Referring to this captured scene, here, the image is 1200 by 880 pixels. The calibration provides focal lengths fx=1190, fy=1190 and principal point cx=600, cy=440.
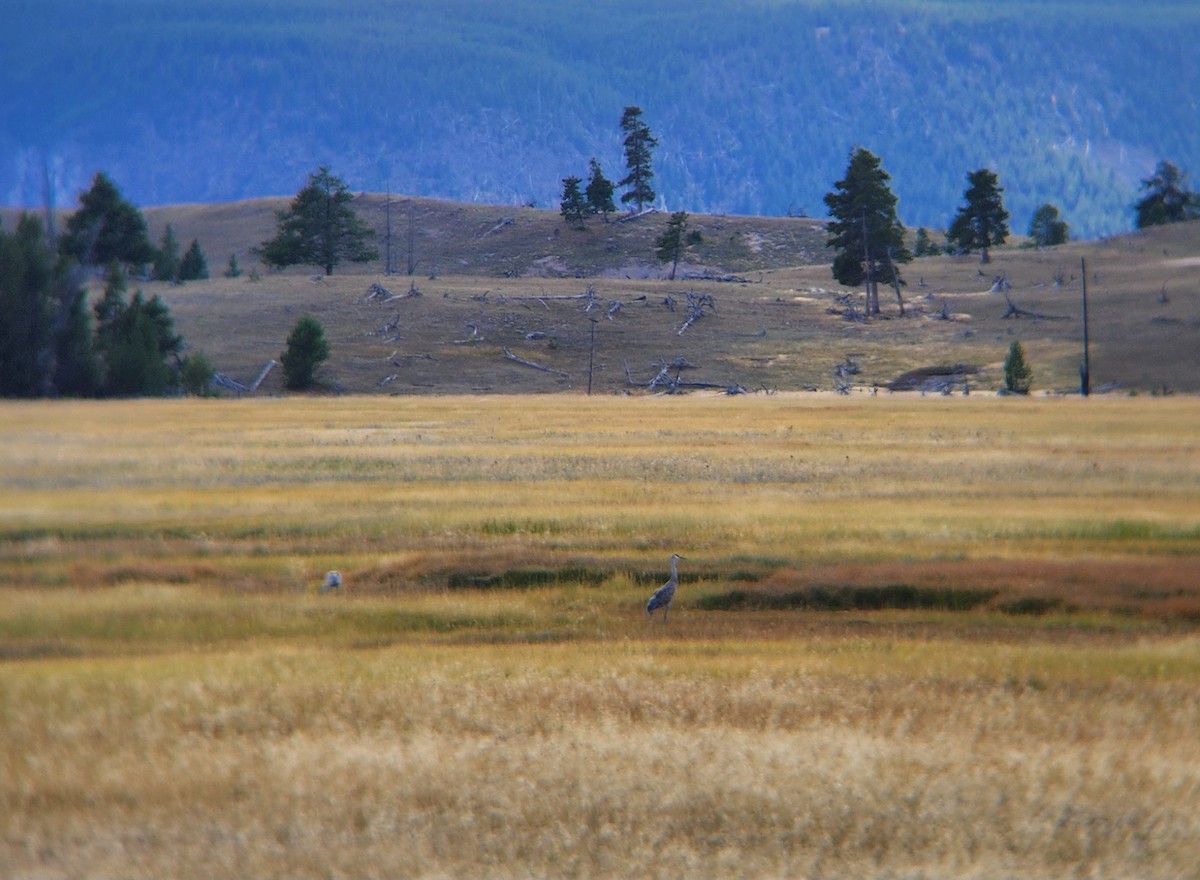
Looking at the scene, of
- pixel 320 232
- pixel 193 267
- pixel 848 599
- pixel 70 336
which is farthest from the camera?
pixel 320 232

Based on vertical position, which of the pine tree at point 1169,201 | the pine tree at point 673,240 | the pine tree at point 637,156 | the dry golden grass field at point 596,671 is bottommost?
the dry golden grass field at point 596,671

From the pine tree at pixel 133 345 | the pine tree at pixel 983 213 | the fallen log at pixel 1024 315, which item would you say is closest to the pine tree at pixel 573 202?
the pine tree at pixel 983 213

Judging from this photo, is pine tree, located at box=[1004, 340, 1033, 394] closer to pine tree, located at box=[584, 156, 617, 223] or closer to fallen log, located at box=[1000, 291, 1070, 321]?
fallen log, located at box=[1000, 291, 1070, 321]

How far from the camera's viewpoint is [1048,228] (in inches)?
5738

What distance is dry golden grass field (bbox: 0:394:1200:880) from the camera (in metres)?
8.90

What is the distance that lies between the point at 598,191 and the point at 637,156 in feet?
29.5

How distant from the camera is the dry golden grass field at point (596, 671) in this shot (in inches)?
350

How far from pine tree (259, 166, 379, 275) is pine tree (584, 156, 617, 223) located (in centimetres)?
3779

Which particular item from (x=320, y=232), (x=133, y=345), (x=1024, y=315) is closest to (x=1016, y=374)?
(x=1024, y=315)

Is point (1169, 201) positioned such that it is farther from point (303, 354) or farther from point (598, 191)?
point (303, 354)

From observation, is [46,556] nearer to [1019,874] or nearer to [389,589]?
[389,589]

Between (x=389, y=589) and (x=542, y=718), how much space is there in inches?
275

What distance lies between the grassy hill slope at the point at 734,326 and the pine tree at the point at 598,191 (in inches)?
1272

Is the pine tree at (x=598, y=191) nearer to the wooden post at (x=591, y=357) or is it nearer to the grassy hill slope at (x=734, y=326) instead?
the grassy hill slope at (x=734, y=326)
